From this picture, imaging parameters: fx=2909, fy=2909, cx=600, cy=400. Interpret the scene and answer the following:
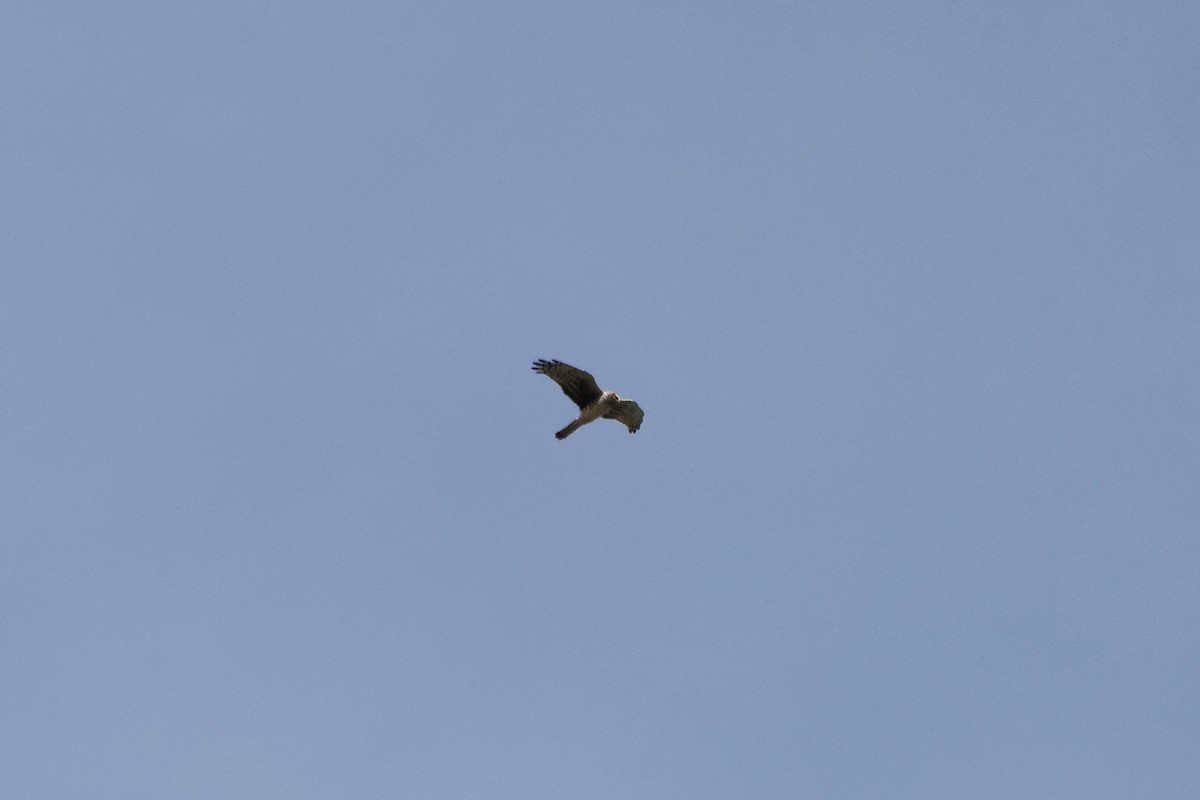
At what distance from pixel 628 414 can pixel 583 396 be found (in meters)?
1.20

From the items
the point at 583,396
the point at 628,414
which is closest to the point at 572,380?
the point at 583,396

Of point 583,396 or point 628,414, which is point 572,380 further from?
point 628,414

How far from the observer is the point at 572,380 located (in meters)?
70.9

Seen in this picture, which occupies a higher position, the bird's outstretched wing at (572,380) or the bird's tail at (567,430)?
the bird's outstretched wing at (572,380)

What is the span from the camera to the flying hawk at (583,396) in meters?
70.7

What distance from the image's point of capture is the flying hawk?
7069 centimetres

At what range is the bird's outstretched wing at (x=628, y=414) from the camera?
233 ft

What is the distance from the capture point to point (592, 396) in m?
71.2

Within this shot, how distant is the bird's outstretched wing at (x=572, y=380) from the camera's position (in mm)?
70625

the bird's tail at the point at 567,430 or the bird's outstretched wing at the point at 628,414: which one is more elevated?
the bird's outstretched wing at the point at 628,414

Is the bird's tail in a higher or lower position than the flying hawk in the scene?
lower

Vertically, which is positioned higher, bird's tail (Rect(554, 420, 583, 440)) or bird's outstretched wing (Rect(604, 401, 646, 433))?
bird's outstretched wing (Rect(604, 401, 646, 433))

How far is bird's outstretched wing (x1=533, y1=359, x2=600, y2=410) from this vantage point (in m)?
70.6

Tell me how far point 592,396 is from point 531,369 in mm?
1666
